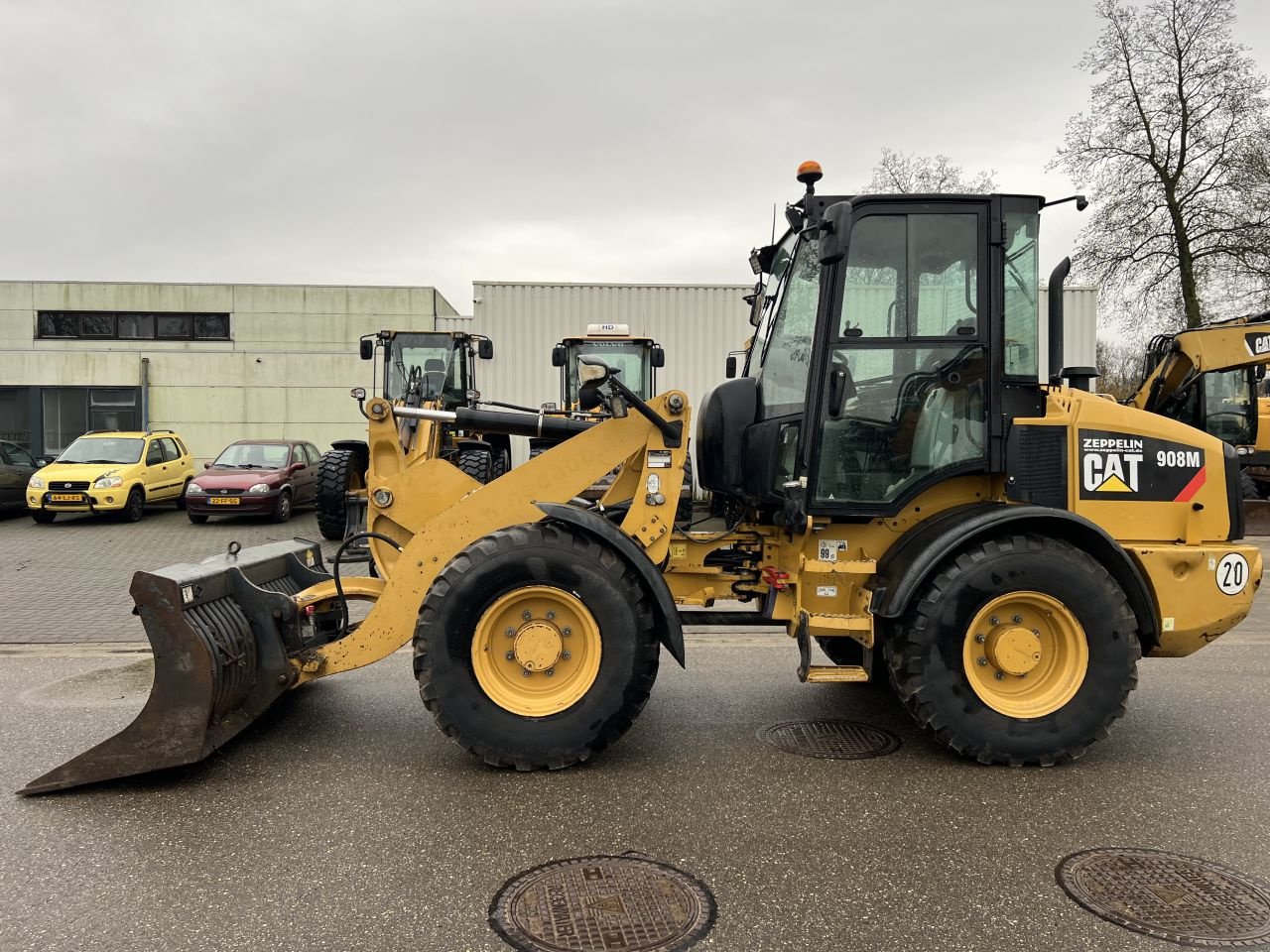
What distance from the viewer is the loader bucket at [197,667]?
3830 millimetres

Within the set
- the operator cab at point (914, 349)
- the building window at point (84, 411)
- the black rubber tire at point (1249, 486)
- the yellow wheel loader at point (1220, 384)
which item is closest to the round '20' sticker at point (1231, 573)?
the operator cab at point (914, 349)

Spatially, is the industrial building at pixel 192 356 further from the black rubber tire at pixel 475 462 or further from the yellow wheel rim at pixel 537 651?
the yellow wheel rim at pixel 537 651

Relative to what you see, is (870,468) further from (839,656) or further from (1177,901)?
(1177,901)

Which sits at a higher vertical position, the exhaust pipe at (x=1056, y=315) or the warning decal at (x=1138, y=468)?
the exhaust pipe at (x=1056, y=315)

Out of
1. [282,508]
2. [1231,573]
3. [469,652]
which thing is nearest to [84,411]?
[282,508]

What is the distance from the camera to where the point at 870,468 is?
4.41m

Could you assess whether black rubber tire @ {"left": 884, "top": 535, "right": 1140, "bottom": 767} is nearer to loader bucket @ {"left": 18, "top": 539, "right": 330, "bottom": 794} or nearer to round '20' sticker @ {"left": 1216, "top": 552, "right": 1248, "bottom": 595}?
round '20' sticker @ {"left": 1216, "top": 552, "right": 1248, "bottom": 595}

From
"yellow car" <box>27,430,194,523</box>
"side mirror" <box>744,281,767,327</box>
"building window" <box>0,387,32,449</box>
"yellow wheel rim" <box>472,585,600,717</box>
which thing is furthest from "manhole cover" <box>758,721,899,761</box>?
"building window" <box>0,387,32,449</box>

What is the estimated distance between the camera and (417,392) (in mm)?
11680

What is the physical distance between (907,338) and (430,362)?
414 inches

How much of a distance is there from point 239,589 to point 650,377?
9233 mm

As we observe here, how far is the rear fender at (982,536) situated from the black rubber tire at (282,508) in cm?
1315

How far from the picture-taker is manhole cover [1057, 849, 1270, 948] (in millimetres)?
2807

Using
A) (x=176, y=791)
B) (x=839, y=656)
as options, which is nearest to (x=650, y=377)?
(x=839, y=656)
